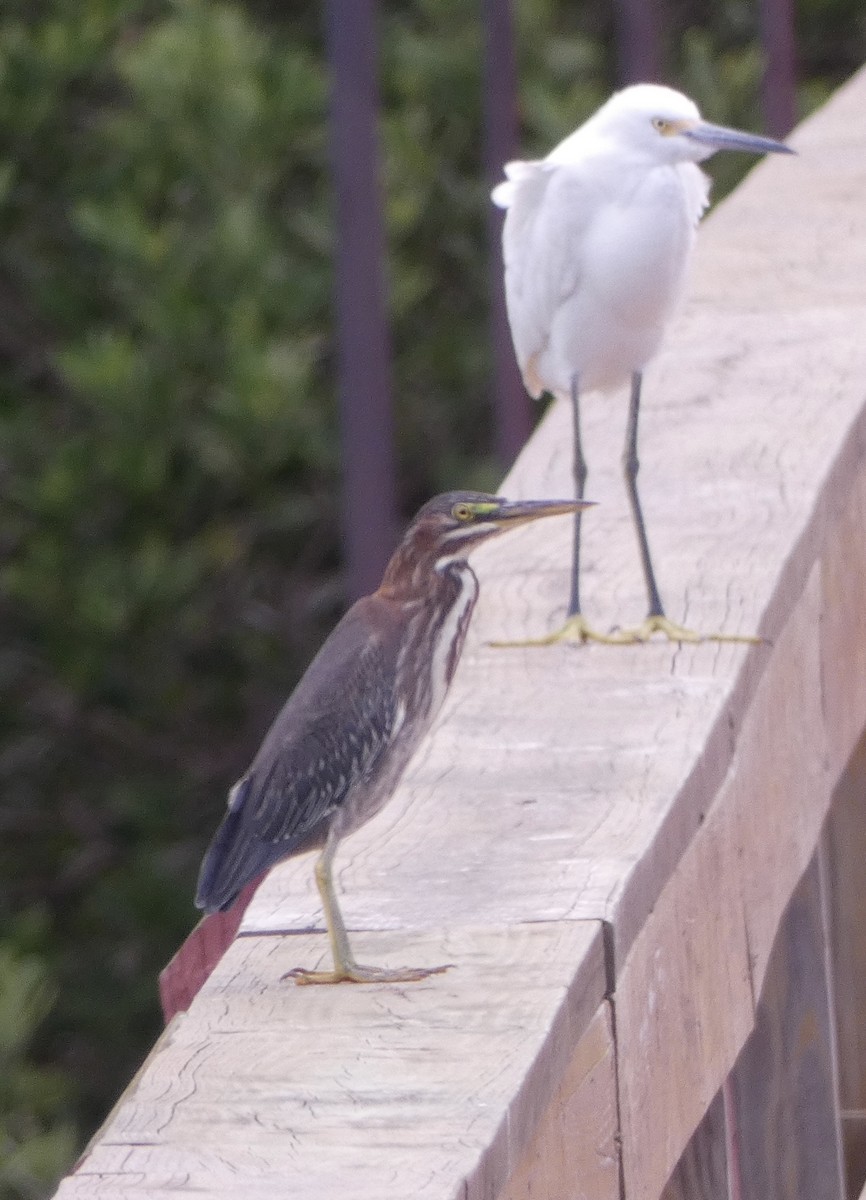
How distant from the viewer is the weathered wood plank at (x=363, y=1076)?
167 centimetres

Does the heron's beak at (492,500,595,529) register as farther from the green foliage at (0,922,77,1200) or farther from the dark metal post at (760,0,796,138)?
the dark metal post at (760,0,796,138)

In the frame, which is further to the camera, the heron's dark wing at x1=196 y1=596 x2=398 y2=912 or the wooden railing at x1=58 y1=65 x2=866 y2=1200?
the heron's dark wing at x1=196 y1=596 x2=398 y2=912

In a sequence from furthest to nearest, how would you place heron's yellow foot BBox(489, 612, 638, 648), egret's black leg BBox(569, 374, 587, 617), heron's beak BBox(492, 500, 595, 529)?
egret's black leg BBox(569, 374, 587, 617) → heron's yellow foot BBox(489, 612, 638, 648) → heron's beak BBox(492, 500, 595, 529)

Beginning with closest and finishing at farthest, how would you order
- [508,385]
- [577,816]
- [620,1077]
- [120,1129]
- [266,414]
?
[120,1129]
[620,1077]
[577,816]
[508,385]
[266,414]

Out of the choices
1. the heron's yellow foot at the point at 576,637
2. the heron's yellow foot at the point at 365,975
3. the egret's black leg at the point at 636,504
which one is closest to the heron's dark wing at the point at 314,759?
the heron's yellow foot at the point at 365,975

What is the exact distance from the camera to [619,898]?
6.78 feet

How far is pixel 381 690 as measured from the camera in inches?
95.1

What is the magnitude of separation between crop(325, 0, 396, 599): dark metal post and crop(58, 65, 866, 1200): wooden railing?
1.07 meters

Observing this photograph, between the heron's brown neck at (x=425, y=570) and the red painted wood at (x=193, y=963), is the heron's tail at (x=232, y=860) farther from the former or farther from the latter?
the heron's brown neck at (x=425, y=570)

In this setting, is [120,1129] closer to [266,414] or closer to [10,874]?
[266,414]

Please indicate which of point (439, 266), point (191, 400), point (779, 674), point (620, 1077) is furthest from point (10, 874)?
point (620, 1077)

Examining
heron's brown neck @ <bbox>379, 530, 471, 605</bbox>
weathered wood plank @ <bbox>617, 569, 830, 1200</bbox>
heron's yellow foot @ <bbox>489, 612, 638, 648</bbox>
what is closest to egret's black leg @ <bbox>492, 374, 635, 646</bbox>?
heron's yellow foot @ <bbox>489, 612, 638, 648</bbox>

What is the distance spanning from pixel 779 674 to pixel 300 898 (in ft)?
2.32

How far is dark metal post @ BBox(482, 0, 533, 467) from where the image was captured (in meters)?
5.41
